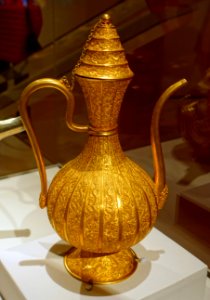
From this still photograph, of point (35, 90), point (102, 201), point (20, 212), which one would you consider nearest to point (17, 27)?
point (20, 212)

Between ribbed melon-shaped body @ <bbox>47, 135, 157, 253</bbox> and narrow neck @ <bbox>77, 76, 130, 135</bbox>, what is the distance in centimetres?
2

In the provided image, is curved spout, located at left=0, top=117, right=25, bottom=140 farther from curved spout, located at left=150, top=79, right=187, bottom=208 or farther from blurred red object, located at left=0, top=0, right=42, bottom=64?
blurred red object, located at left=0, top=0, right=42, bottom=64

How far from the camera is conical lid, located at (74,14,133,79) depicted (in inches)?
29.0

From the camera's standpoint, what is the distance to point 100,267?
0.87m

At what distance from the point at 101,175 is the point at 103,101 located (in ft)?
0.44

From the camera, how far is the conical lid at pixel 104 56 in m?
0.74

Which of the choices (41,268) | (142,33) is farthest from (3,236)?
(142,33)

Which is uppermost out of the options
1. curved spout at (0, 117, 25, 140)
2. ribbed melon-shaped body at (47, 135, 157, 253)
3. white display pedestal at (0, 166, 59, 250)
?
curved spout at (0, 117, 25, 140)

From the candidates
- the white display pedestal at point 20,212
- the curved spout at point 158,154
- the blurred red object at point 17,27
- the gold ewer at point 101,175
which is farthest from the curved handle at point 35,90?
the blurred red object at point 17,27

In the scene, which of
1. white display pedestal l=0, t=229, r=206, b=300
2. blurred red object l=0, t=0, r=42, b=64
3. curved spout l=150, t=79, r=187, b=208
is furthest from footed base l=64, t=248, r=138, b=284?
blurred red object l=0, t=0, r=42, b=64

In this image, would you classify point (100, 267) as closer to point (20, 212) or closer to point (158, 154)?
point (158, 154)

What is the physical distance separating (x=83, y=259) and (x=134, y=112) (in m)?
0.73

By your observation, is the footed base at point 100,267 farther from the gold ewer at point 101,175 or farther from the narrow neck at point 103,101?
the narrow neck at point 103,101

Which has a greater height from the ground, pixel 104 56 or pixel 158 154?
pixel 104 56
